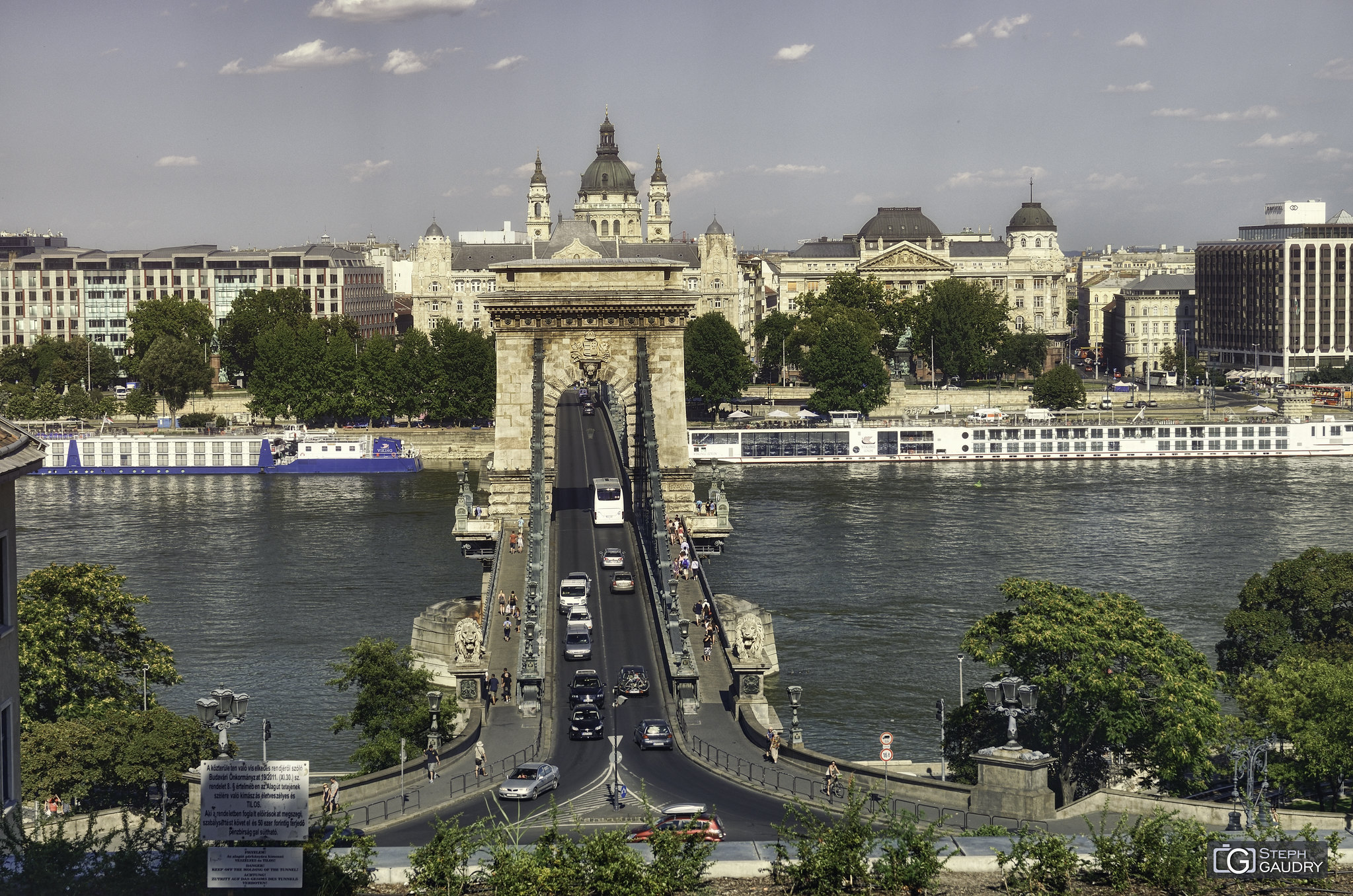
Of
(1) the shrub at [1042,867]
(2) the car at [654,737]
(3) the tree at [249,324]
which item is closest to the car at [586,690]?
(2) the car at [654,737]

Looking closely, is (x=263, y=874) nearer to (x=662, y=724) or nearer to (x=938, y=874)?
(x=938, y=874)

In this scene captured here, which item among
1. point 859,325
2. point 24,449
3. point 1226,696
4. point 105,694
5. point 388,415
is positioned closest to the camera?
point 24,449

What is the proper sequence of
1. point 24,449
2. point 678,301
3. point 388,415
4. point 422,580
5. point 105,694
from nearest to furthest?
1. point 24,449
2. point 105,694
3. point 678,301
4. point 422,580
5. point 388,415

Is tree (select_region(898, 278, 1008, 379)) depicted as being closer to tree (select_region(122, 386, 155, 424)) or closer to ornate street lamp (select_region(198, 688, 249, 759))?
tree (select_region(122, 386, 155, 424))

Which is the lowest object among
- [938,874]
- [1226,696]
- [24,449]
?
[1226,696]

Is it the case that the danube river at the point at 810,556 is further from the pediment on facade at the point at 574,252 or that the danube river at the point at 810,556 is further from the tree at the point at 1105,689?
the pediment on facade at the point at 574,252

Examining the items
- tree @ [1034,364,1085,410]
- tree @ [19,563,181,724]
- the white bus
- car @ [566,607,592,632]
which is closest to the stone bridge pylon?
the white bus

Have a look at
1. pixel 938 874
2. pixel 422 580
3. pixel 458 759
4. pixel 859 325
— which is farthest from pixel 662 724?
pixel 859 325
